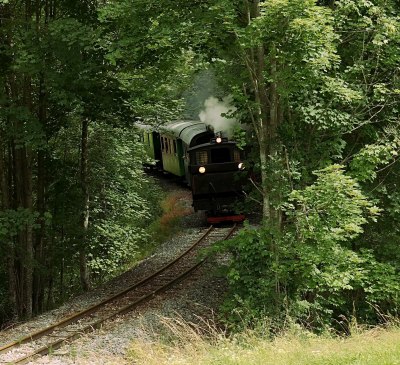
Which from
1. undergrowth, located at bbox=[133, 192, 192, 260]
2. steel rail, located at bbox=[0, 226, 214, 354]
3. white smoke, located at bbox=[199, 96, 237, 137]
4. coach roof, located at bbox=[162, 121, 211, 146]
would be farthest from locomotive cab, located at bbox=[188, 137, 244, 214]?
steel rail, located at bbox=[0, 226, 214, 354]

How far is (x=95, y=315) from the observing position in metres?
12.5

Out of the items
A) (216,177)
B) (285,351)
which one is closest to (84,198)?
(216,177)

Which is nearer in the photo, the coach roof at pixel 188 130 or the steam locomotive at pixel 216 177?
the steam locomotive at pixel 216 177

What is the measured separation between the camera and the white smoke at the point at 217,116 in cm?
2272

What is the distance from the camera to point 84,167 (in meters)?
18.1

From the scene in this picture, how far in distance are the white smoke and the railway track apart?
660 cm

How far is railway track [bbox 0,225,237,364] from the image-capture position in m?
10.4

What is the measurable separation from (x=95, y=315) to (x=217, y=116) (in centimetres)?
1291

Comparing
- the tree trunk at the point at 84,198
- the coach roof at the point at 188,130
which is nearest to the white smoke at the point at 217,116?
the coach roof at the point at 188,130

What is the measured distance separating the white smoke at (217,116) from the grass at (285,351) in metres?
13.6

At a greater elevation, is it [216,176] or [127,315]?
[216,176]

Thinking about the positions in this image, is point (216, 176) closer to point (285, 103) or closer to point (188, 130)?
point (188, 130)

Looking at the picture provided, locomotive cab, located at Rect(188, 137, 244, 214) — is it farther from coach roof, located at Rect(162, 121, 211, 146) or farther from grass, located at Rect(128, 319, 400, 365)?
grass, located at Rect(128, 319, 400, 365)

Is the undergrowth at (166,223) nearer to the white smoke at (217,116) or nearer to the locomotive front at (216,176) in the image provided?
the locomotive front at (216,176)
